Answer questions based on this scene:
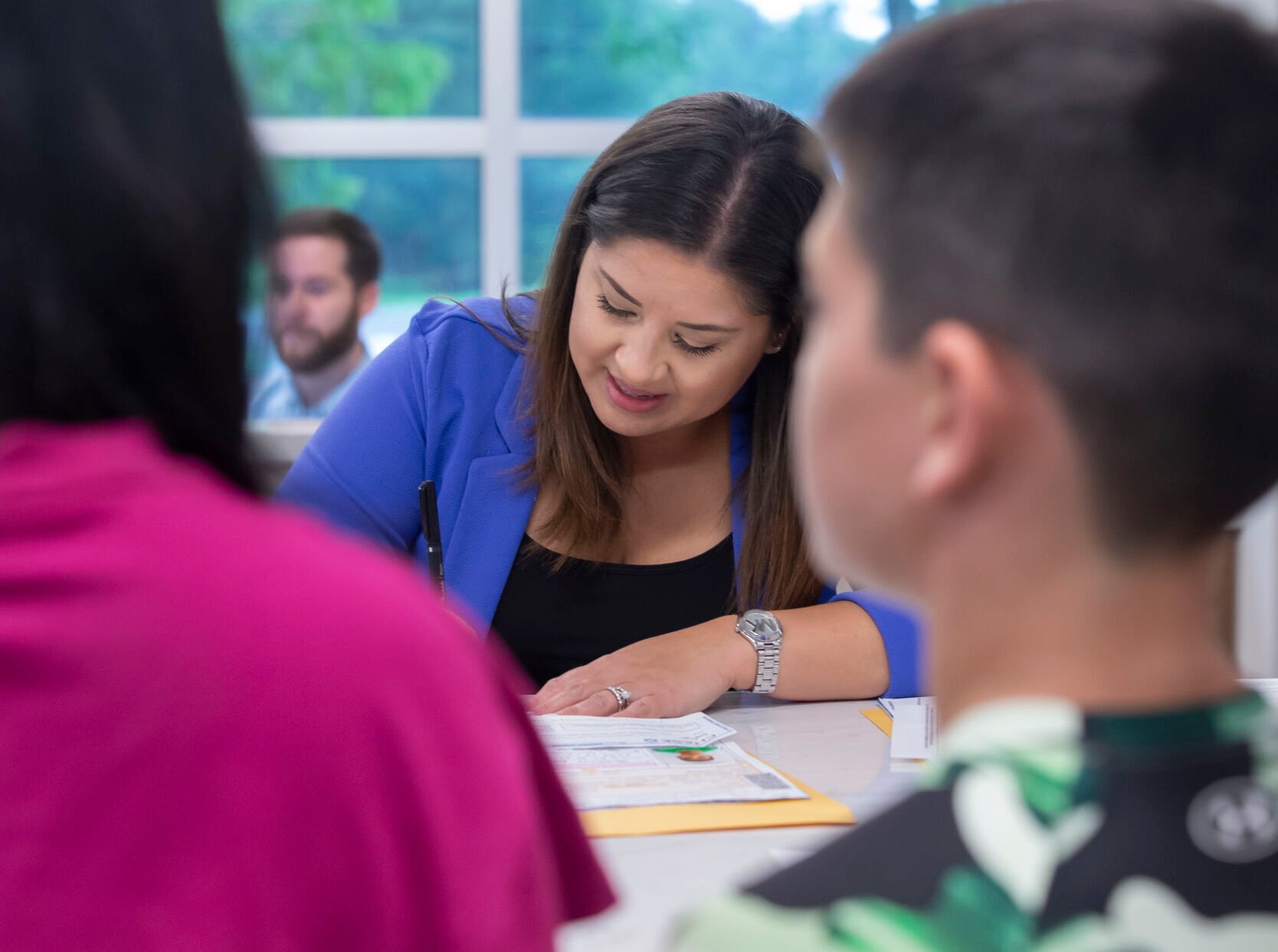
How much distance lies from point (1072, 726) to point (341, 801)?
0.30m

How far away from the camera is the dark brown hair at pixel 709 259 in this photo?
5.23ft

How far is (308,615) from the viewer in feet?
1.76

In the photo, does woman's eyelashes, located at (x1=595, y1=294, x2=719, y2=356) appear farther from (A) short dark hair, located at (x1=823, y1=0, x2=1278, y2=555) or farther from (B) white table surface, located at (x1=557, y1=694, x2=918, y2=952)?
(A) short dark hair, located at (x1=823, y1=0, x2=1278, y2=555)

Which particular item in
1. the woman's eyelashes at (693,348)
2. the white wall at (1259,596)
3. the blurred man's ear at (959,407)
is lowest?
the white wall at (1259,596)

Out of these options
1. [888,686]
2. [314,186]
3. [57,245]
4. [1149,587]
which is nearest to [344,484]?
[888,686]

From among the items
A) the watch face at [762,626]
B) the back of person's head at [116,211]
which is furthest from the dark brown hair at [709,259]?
the back of person's head at [116,211]

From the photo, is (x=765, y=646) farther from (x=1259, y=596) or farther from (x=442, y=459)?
(x=1259, y=596)

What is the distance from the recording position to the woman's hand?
1.44m

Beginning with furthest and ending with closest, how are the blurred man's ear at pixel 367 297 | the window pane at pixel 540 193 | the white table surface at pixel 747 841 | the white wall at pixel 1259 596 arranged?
the window pane at pixel 540 193 → the white wall at pixel 1259 596 → the blurred man's ear at pixel 367 297 → the white table surface at pixel 747 841

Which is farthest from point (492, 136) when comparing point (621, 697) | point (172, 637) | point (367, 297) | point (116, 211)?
point (172, 637)

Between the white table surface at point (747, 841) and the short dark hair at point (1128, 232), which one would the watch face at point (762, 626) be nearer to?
the white table surface at point (747, 841)

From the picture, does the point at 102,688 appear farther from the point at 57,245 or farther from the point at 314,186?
the point at 314,186

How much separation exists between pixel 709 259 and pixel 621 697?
21.4 inches

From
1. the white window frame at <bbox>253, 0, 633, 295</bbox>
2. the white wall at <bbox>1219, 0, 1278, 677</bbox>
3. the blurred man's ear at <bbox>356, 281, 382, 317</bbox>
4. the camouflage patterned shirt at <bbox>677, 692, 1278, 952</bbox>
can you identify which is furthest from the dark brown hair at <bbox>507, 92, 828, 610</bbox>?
the white wall at <bbox>1219, 0, 1278, 677</bbox>
